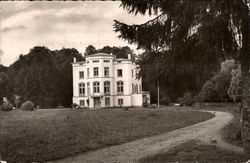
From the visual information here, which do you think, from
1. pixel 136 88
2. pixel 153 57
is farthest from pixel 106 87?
pixel 153 57

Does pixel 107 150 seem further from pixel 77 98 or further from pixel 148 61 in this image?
pixel 77 98

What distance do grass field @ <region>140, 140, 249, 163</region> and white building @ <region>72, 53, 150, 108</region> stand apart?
43454 millimetres

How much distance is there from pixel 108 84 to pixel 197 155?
46.2 meters

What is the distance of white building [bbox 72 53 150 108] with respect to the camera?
56781 millimetres

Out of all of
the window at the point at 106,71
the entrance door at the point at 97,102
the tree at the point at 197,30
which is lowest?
the entrance door at the point at 97,102

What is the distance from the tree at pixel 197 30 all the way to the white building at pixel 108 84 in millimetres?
46037

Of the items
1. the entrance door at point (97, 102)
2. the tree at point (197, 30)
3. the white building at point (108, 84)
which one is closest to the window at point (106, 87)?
the white building at point (108, 84)

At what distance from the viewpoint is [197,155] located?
1165 cm

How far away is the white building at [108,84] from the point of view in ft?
186

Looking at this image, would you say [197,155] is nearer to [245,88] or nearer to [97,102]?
[245,88]

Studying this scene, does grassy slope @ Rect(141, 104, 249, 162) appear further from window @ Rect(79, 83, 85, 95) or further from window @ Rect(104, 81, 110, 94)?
window @ Rect(79, 83, 85, 95)

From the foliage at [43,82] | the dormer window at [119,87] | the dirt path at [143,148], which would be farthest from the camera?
the foliage at [43,82]

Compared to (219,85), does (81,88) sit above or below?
above

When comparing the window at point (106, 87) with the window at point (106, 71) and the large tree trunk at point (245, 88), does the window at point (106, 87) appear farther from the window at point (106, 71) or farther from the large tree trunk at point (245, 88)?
the large tree trunk at point (245, 88)
